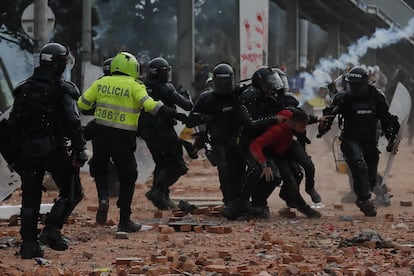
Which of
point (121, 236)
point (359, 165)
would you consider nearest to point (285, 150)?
point (359, 165)

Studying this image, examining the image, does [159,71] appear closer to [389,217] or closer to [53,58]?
[389,217]

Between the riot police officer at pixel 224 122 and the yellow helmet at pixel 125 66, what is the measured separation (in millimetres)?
1824

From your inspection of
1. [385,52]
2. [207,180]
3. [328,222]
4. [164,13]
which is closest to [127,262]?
[328,222]

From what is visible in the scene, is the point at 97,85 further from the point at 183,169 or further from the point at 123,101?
the point at 183,169

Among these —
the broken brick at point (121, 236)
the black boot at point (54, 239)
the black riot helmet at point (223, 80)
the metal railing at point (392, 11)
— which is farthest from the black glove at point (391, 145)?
the metal railing at point (392, 11)

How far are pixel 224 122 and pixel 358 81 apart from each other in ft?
5.22

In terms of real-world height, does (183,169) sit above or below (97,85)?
below

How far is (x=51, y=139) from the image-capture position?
9.13 meters

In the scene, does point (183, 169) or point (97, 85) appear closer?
point (97, 85)

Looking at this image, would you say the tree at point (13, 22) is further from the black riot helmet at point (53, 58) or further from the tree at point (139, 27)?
the black riot helmet at point (53, 58)

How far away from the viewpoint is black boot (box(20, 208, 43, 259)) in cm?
891

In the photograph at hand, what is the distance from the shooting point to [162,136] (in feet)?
44.0

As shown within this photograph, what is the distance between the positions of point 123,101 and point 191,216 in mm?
2234

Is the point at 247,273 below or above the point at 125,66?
below
